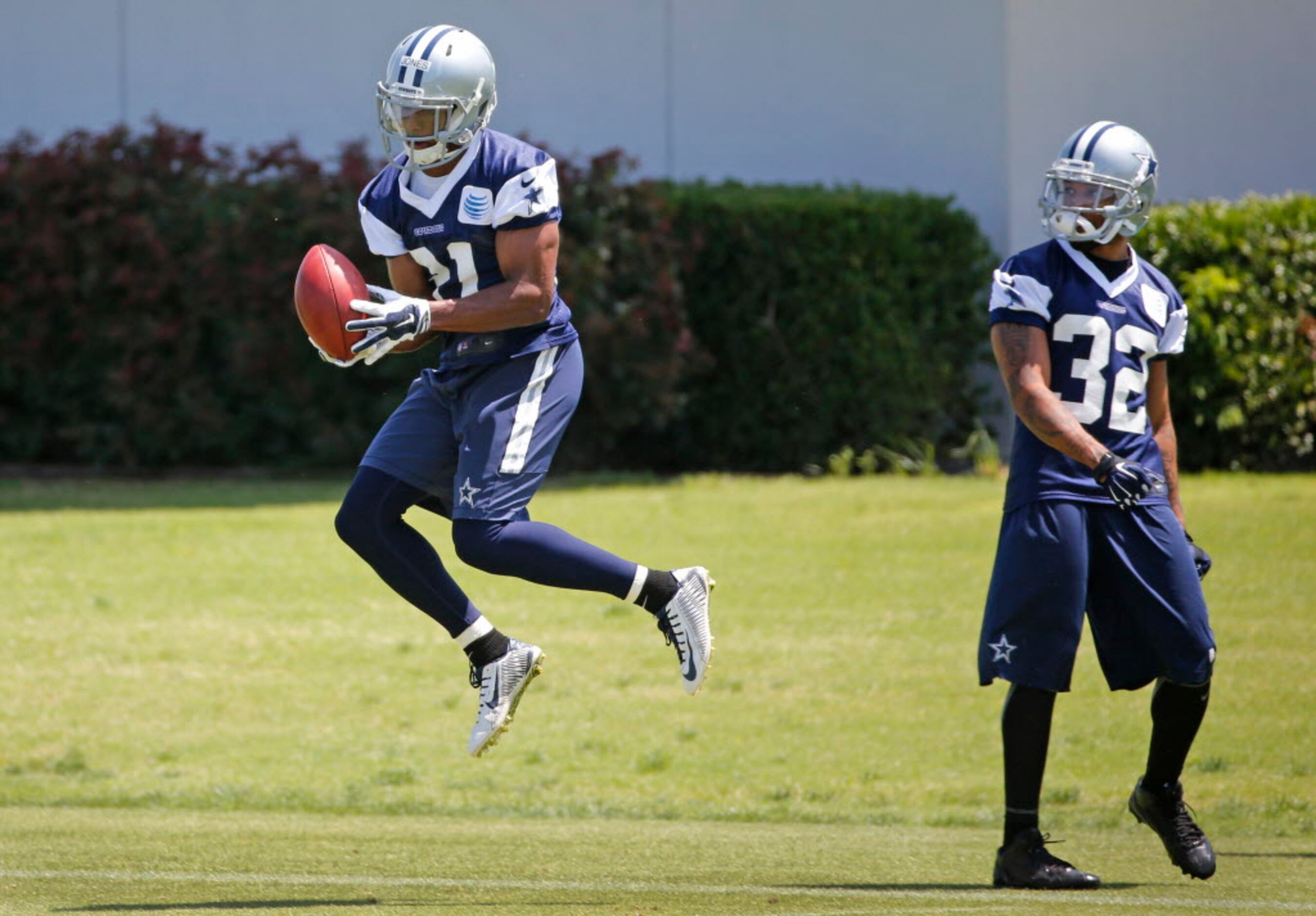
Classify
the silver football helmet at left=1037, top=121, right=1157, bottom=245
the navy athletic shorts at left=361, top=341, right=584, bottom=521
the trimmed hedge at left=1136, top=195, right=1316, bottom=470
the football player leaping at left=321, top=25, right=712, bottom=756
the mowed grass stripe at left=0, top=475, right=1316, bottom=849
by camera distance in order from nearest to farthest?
the silver football helmet at left=1037, top=121, right=1157, bottom=245, the football player leaping at left=321, top=25, right=712, bottom=756, the navy athletic shorts at left=361, top=341, right=584, bottom=521, the mowed grass stripe at left=0, top=475, right=1316, bottom=849, the trimmed hedge at left=1136, top=195, right=1316, bottom=470

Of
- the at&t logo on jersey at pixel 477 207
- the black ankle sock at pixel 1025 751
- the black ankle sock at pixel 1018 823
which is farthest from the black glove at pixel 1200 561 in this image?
the at&t logo on jersey at pixel 477 207

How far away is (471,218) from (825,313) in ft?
31.3

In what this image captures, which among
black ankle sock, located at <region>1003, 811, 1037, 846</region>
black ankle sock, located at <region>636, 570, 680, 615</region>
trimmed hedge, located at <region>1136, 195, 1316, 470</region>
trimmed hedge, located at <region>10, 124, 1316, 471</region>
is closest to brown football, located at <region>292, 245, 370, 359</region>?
black ankle sock, located at <region>636, 570, 680, 615</region>

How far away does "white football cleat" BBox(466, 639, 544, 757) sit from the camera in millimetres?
6102

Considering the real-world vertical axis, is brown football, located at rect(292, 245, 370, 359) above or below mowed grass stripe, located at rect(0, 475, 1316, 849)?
above

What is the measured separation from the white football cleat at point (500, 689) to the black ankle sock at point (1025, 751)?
1.54 metres

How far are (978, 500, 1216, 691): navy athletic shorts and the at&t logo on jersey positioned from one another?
1.84 meters

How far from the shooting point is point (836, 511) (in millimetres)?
13695

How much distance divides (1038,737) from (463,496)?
191cm

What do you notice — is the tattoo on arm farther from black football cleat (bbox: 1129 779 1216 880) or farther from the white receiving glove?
the white receiving glove

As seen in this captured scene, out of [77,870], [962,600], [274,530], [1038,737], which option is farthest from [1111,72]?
[77,870]

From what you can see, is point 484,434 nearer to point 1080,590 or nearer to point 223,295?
point 1080,590

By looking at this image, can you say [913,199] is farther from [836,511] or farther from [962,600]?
[962,600]

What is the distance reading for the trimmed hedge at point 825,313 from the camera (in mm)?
15164
